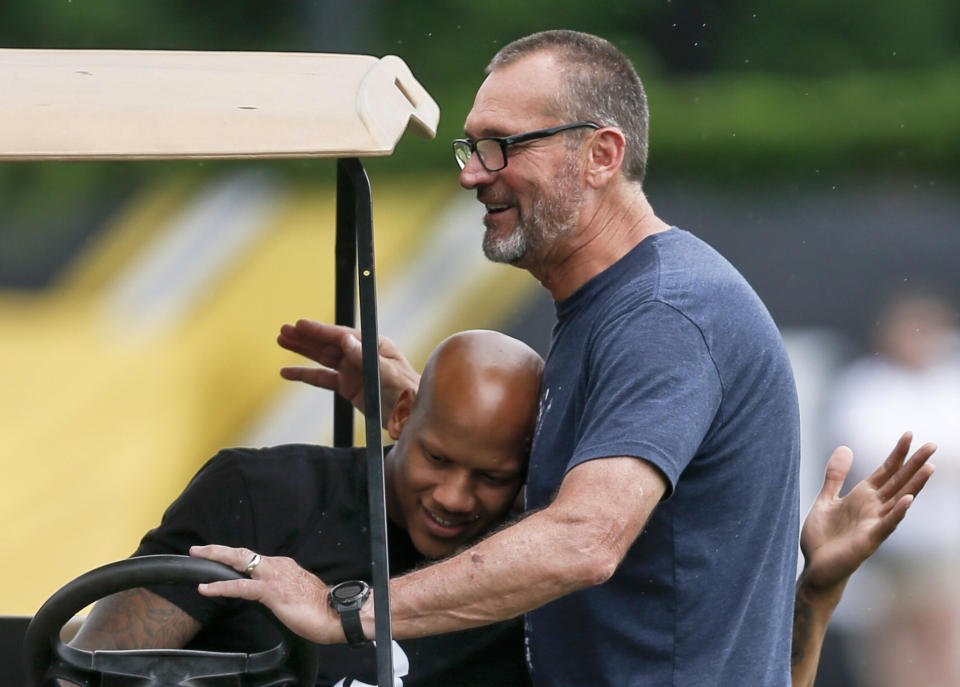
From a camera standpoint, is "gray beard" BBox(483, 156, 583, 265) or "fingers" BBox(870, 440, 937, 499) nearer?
"gray beard" BBox(483, 156, 583, 265)

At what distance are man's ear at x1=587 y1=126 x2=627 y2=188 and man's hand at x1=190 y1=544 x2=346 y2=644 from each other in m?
0.95

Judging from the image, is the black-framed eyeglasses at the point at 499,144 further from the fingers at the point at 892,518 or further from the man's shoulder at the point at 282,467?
the fingers at the point at 892,518

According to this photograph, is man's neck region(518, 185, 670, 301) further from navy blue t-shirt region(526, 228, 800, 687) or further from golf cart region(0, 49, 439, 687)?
golf cart region(0, 49, 439, 687)

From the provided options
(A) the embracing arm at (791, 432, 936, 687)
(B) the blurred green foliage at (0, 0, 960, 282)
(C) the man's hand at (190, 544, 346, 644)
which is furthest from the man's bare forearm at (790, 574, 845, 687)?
(B) the blurred green foliage at (0, 0, 960, 282)

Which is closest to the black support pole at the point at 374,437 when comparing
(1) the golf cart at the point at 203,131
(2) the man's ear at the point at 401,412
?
(1) the golf cart at the point at 203,131

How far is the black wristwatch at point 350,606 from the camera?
84.5 inches

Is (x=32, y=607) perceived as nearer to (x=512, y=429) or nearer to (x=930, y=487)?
(x=930, y=487)

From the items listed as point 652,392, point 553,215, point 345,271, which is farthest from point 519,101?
point 652,392

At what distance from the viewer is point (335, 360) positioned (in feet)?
10.7

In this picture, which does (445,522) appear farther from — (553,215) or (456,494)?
(553,215)

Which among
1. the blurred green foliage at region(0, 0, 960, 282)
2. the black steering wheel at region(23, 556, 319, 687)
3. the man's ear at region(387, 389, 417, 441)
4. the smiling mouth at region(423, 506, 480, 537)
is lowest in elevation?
the black steering wheel at region(23, 556, 319, 687)

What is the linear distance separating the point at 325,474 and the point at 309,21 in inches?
182

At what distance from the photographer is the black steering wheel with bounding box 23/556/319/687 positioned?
2.21m

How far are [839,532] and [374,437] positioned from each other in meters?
1.25
